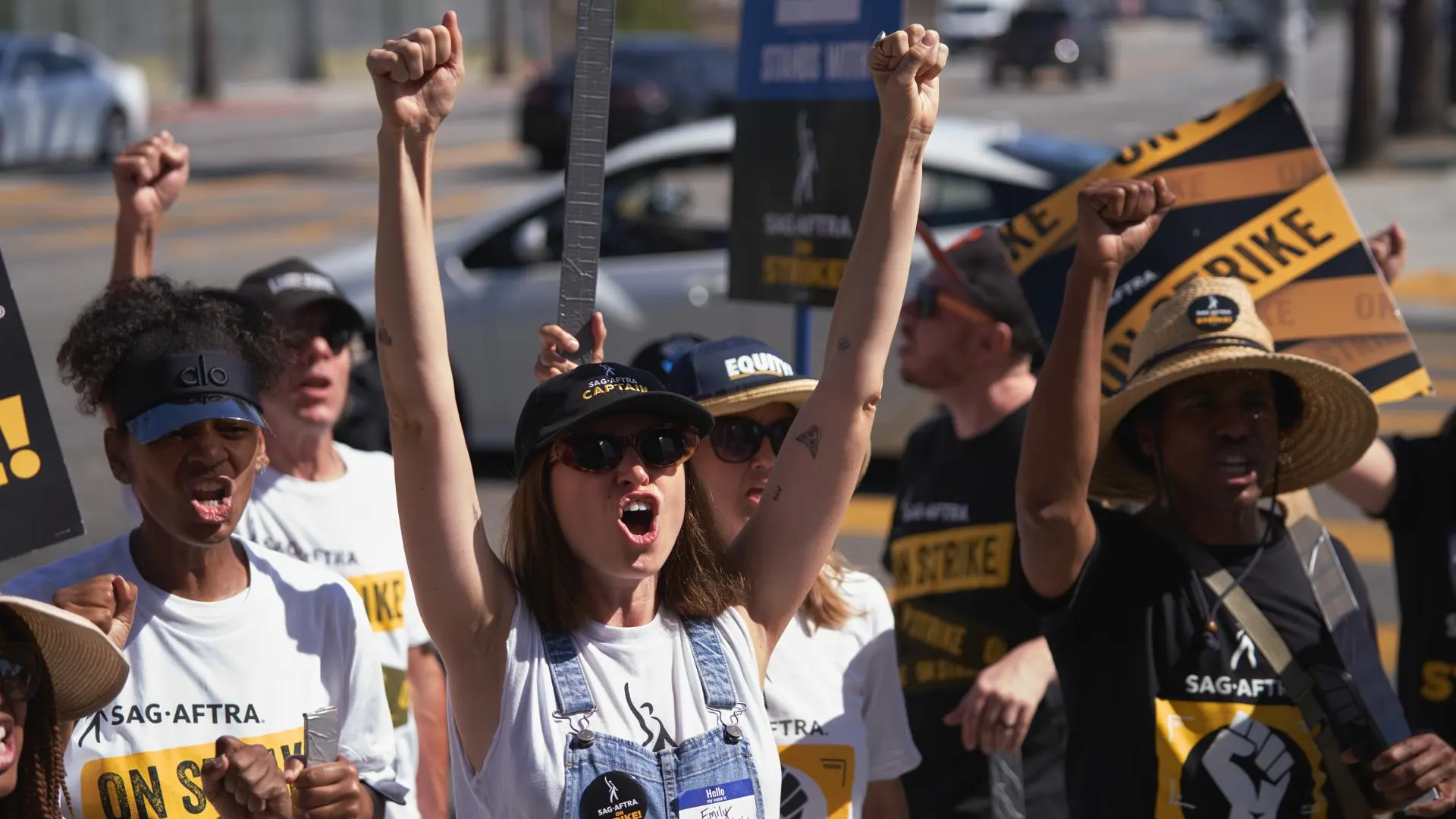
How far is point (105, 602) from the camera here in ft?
9.64

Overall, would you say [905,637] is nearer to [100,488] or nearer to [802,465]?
[802,465]

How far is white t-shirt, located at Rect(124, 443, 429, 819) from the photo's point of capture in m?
4.11

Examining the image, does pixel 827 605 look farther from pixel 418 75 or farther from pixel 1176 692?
pixel 418 75

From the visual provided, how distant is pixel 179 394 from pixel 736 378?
1.12m

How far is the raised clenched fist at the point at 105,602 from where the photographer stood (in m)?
2.91

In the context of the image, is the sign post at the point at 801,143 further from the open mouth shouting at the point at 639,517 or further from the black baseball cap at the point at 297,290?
the open mouth shouting at the point at 639,517

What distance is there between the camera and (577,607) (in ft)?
9.14

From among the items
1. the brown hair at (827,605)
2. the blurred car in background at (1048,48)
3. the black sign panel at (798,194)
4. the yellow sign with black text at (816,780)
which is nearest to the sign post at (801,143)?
the black sign panel at (798,194)

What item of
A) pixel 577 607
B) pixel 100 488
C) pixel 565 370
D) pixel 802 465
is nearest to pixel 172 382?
pixel 565 370

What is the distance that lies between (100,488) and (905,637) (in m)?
7.17

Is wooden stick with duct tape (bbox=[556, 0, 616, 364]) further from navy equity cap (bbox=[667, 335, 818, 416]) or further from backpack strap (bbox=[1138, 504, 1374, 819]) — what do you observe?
backpack strap (bbox=[1138, 504, 1374, 819])

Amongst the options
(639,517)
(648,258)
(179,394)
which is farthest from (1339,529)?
(179,394)

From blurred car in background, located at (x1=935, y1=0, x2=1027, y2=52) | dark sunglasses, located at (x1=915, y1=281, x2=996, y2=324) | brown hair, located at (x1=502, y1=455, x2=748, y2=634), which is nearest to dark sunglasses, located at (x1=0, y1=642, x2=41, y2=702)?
brown hair, located at (x1=502, y1=455, x2=748, y2=634)

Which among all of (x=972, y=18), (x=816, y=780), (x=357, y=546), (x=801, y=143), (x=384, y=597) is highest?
(x=972, y=18)
